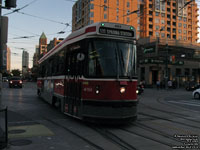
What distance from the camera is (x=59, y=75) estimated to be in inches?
359

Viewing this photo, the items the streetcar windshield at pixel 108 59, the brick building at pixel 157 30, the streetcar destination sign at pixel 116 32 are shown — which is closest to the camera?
the streetcar windshield at pixel 108 59

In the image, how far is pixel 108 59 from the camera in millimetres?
6621

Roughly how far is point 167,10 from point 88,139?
9044cm

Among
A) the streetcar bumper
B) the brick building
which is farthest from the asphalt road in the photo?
the brick building

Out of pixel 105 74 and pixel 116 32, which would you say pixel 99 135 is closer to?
pixel 105 74

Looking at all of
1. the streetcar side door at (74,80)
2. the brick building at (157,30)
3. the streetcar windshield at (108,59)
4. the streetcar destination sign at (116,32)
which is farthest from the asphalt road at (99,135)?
the brick building at (157,30)

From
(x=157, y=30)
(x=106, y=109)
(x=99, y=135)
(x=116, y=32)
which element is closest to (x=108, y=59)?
(x=116, y=32)

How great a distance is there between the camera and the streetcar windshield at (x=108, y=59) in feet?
21.6

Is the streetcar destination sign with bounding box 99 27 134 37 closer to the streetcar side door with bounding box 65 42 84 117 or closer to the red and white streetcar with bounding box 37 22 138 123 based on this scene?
the red and white streetcar with bounding box 37 22 138 123

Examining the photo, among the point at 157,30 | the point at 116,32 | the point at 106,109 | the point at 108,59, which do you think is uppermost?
the point at 157,30

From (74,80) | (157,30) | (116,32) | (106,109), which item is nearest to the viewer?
(106,109)

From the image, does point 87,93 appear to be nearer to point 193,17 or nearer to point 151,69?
point 151,69

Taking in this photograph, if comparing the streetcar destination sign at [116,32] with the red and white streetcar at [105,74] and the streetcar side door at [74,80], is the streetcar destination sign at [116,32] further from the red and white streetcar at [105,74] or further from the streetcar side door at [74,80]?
the streetcar side door at [74,80]

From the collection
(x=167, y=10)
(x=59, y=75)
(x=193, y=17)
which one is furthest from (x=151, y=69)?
(x=193, y=17)
